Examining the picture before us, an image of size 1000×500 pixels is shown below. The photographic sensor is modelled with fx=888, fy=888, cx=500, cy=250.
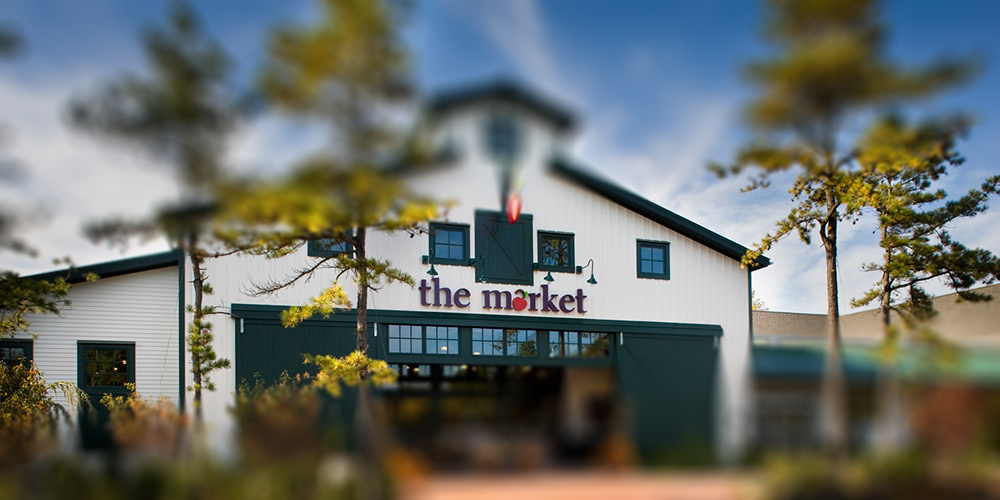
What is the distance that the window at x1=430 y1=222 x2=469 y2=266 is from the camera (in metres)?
19.8

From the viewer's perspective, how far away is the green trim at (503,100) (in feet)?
20.9

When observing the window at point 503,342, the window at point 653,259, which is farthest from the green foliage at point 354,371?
the window at point 653,259

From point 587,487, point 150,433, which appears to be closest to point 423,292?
point 150,433

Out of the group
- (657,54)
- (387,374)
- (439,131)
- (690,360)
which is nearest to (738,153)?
(657,54)

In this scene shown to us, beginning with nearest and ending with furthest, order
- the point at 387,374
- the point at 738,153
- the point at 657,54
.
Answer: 1. the point at 657,54
2. the point at 738,153
3. the point at 387,374

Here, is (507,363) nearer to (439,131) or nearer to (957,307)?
(957,307)

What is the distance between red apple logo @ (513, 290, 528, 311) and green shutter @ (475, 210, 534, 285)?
244 millimetres

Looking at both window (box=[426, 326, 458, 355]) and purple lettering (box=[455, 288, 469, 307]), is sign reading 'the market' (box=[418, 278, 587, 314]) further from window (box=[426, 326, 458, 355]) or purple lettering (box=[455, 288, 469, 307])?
window (box=[426, 326, 458, 355])

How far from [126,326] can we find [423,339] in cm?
627

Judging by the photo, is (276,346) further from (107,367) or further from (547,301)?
(547,301)

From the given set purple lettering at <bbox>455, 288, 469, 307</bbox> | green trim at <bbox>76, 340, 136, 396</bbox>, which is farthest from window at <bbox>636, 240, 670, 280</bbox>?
green trim at <bbox>76, 340, 136, 396</bbox>

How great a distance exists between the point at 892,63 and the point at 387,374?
8.71 meters

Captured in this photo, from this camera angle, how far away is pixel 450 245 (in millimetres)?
20016

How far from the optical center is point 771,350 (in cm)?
754
